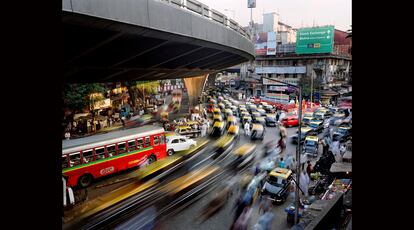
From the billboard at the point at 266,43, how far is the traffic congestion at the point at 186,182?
41.7 meters

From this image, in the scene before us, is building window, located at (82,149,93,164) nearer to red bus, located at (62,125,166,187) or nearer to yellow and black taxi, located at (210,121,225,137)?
red bus, located at (62,125,166,187)

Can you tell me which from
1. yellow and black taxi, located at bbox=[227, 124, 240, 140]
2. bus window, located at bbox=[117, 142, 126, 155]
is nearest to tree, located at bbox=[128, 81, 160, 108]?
yellow and black taxi, located at bbox=[227, 124, 240, 140]

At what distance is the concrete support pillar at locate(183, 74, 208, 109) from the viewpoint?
135 ft

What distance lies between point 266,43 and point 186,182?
5195 centimetres

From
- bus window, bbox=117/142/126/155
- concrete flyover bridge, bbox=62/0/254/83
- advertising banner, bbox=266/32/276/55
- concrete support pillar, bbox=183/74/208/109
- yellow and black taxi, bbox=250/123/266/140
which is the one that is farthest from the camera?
advertising banner, bbox=266/32/276/55

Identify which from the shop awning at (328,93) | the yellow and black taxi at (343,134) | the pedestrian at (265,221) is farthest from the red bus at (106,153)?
the shop awning at (328,93)

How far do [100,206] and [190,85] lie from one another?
29.8m

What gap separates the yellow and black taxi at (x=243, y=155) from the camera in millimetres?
17328

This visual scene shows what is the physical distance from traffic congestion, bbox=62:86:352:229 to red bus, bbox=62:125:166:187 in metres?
0.05

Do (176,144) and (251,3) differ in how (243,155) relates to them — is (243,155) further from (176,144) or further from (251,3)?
(251,3)

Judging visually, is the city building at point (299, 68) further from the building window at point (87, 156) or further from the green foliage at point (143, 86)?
the building window at point (87, 156)
